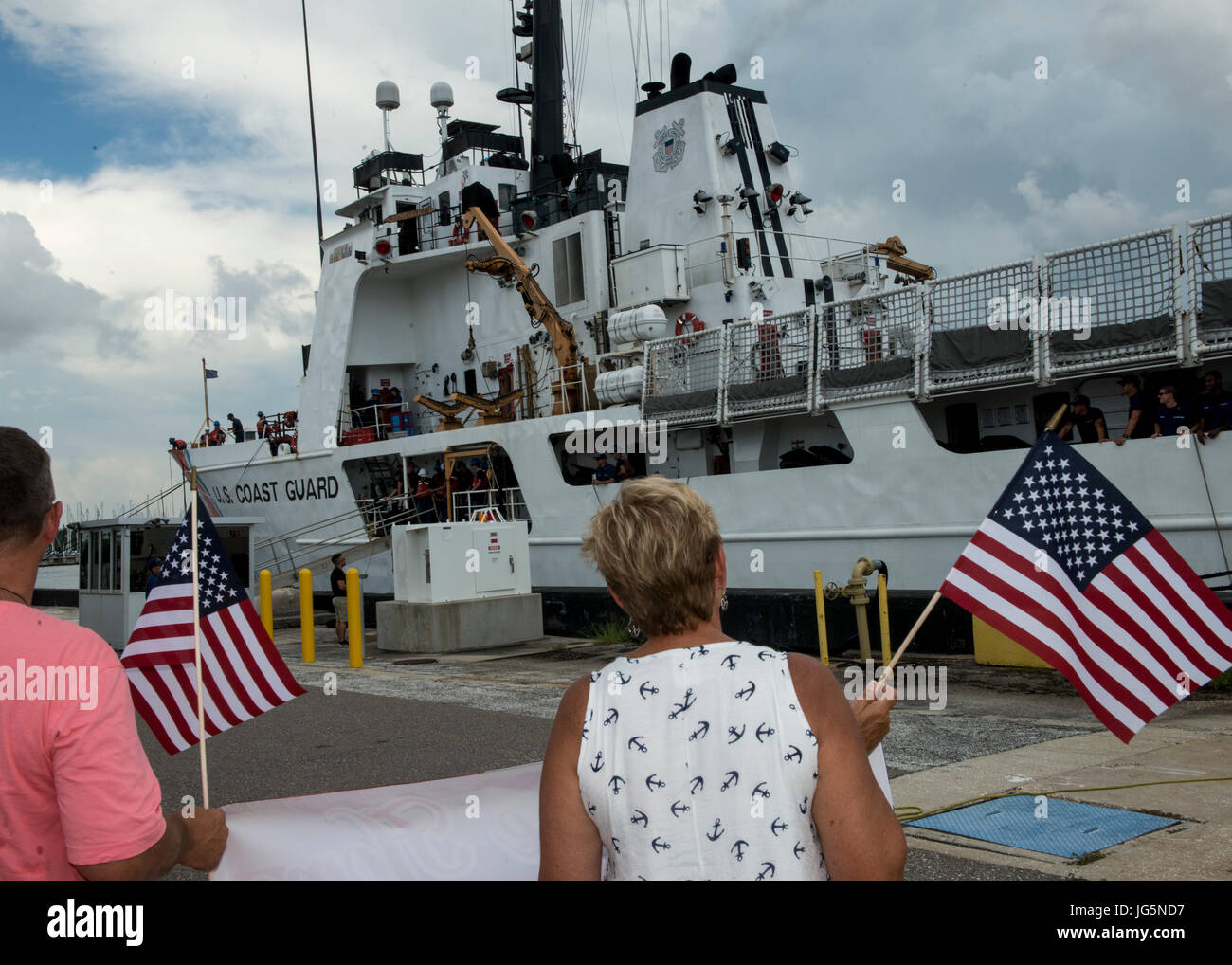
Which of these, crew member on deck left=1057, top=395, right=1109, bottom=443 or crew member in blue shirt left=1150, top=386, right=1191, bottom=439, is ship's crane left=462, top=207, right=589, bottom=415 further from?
crew member in blue shirt left=1150, top=386, right=1191, bottom=439

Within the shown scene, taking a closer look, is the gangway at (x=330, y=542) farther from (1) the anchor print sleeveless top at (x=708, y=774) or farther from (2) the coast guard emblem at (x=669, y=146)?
(1) the anchor print sleeveless top at (x=708, y=774)

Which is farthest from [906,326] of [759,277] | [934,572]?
[759,277]

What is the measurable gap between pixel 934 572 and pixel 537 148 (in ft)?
46.1

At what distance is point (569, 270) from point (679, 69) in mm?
3836

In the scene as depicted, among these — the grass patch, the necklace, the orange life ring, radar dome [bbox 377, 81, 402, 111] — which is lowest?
the grass patch

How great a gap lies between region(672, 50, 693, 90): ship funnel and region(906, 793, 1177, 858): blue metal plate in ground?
15459mm

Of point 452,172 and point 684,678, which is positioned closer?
point 684,678

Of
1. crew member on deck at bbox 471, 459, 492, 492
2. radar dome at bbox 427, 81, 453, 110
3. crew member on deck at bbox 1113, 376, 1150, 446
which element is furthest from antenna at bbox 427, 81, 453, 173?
crew member on deck at bbox 1113, 376, 1150, 446

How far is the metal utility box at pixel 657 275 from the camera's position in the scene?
17.8 m

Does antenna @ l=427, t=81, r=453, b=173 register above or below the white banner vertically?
above

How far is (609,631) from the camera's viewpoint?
607 inches

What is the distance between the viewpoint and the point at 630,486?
92.0 inches

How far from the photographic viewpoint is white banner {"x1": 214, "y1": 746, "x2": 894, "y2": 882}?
318 cm
